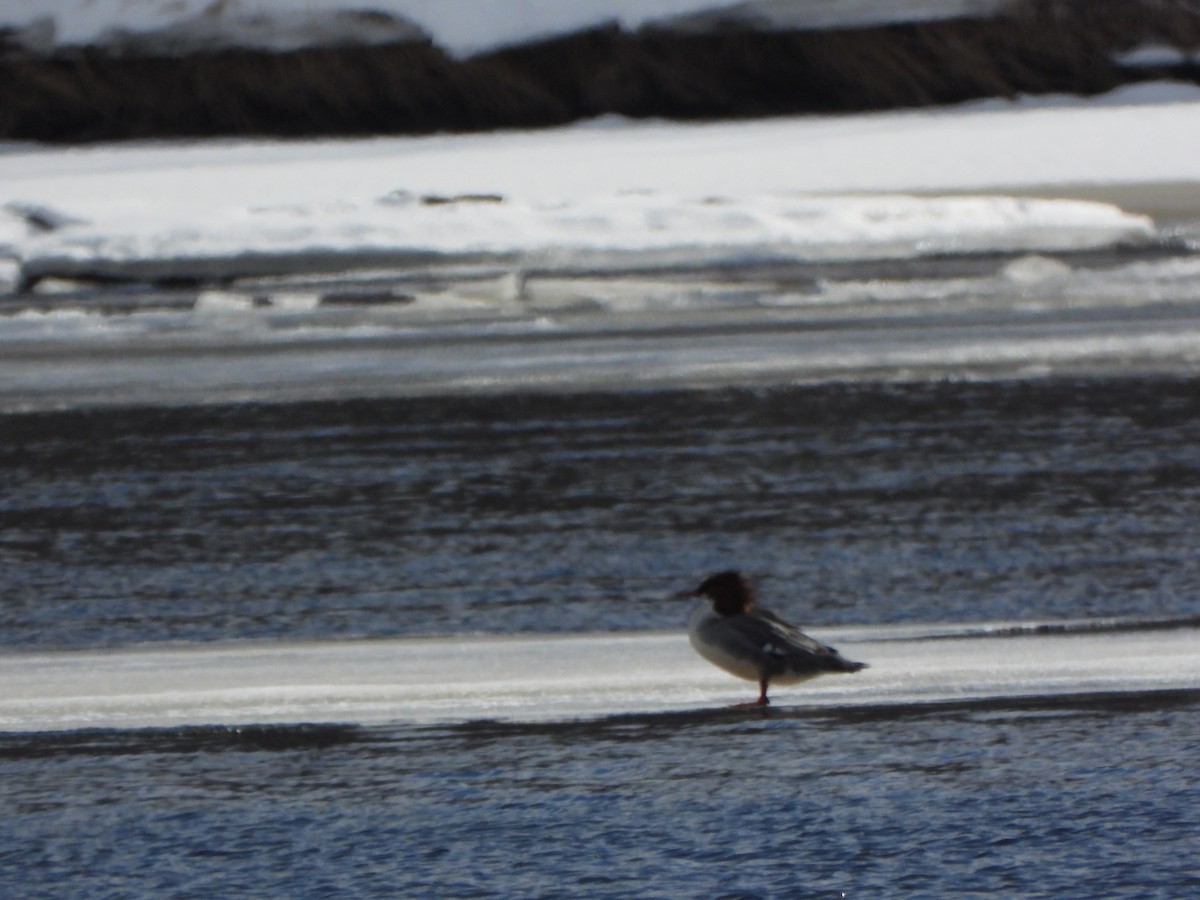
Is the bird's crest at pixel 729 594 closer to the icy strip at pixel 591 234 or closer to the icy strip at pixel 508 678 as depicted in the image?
the icy strip at pixel 508 678

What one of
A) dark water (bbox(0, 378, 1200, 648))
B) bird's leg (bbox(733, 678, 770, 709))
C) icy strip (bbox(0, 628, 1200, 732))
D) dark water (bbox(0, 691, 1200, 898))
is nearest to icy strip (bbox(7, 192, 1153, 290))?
dark water (bbox(0, 378, 1200, 648))

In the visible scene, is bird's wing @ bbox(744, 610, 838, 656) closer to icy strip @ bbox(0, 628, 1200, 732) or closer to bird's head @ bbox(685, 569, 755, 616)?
bird's head @ bbox(685, 569, 755, 616)

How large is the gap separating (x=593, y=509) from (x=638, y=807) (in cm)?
296

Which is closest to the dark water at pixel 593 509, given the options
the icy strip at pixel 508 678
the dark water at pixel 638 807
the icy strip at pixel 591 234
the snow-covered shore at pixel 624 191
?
the icy strip at pixel 508 678

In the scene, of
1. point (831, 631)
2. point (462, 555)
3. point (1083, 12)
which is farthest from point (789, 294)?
point (1083, 12)

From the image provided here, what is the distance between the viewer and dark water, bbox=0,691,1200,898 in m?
3.54

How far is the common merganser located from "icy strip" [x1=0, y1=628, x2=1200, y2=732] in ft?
0.44

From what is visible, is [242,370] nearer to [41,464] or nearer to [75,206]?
[41,464]

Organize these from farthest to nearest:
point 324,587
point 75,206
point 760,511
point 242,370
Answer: point 75,206
point 242,370
point 760,511
point 324,587

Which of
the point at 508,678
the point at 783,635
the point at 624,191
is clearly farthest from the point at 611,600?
the point at 624,191

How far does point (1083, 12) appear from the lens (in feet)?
83.8

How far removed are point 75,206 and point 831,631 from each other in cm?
1354

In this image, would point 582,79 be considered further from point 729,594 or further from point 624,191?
point 729,594

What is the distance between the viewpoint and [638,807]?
152 inches
